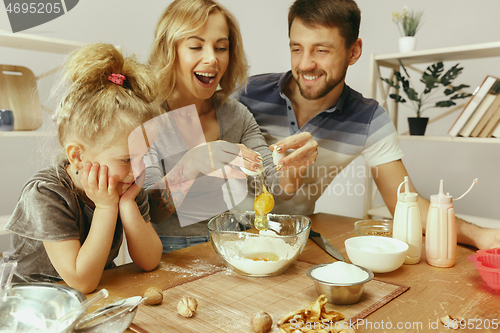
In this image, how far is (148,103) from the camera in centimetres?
108

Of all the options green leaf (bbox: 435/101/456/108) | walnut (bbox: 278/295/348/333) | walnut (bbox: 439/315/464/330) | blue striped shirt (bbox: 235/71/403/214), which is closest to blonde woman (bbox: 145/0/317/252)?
blue striped shirt (bbox: 235/71/403/214)

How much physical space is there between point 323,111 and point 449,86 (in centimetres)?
92

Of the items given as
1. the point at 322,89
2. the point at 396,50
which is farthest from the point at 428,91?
the point at 322,89

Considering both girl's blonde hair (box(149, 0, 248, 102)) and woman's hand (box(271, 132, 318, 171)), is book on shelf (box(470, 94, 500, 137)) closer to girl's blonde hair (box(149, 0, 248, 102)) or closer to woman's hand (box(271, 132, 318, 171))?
woman's hand (box(271, 132, 318, 171))

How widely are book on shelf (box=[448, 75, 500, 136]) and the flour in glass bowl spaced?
1.57 meters

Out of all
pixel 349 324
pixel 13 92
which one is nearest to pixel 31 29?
pixel 13 92

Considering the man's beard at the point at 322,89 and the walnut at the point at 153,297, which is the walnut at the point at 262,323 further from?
the man's beard at the point at 322,89

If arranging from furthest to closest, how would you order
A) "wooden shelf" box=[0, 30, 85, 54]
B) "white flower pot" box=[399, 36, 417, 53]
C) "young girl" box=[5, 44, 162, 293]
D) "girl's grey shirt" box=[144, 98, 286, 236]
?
"white flower pot" box=[399, 36, 417, 53], "wooden shelf" box=[0, 30, 85, 54], "girl's grey shirt" box=[144, 98, 286, 236], "young girl" box=[5, 44, 162, 293]

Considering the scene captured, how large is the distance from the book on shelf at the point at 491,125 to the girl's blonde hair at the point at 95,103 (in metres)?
1.85

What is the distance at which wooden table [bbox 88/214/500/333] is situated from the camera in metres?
0.73

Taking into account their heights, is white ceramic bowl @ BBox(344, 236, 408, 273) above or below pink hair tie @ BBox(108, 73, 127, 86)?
below

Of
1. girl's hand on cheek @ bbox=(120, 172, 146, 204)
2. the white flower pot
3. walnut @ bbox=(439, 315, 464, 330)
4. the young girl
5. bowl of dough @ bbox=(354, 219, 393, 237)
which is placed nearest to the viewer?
walnut @ bbox=(439, 315, 464, 330)

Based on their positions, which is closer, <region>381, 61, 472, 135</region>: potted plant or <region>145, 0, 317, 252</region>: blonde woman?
<region>145, 0, 317, 252</region>: blonde woman

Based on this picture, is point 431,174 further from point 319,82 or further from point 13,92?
point 13,92
